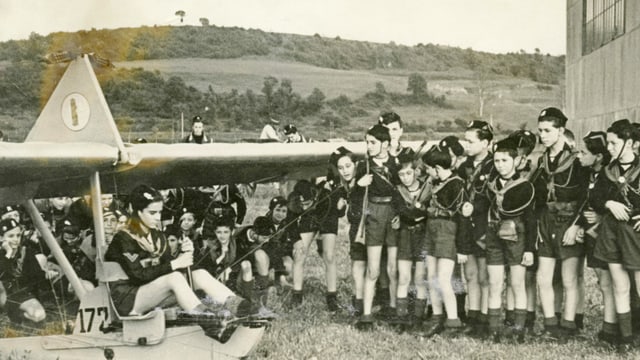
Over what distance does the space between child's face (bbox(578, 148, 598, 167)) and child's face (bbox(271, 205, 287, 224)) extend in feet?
5.23

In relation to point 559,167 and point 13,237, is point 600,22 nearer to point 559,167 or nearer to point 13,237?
point 559,167

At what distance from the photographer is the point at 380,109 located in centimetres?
381

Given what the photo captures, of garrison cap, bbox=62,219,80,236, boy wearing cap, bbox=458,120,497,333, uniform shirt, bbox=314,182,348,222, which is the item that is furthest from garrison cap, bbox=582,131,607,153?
garrison cap, bbox=62,219,80,236

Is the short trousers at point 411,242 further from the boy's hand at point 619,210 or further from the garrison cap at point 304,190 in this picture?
the boy's hand at point 619,210

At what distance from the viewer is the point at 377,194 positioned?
11.6 feet

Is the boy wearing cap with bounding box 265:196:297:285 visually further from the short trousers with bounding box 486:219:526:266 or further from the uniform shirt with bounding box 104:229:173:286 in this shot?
the short trousers with bounding box 486:219:526:266

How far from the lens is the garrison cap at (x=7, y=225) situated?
3.74 m

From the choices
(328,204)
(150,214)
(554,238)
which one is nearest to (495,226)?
(554,238)

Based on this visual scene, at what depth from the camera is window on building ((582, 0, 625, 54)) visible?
12.8ft

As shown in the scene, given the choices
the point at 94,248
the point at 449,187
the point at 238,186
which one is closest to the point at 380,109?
the point at 449,187

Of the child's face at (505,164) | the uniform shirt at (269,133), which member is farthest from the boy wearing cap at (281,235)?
the child's face at (505,164)

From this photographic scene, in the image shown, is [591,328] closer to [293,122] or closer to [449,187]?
[449,187]

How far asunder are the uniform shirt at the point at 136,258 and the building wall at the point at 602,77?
8.35 ft

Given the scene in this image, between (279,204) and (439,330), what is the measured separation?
1129 millimetres
